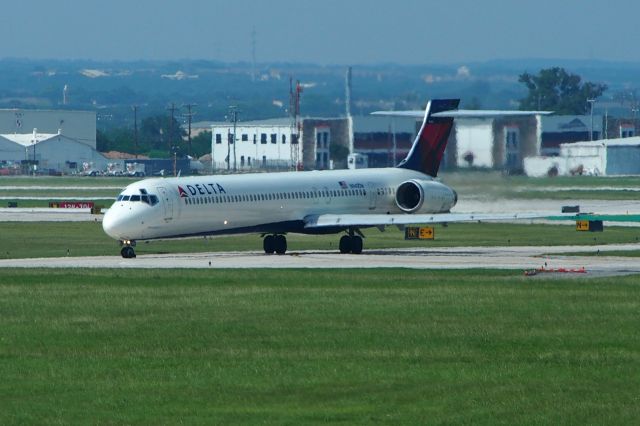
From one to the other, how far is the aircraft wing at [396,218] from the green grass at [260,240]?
9.98 ft

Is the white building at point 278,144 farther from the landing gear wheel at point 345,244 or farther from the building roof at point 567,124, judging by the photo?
the landing gear wheel at point 345,244

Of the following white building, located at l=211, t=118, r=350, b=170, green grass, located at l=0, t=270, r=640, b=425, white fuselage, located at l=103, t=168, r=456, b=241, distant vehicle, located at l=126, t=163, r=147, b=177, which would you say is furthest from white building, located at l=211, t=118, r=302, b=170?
green grass, located at l=0, t=270, r=640, b=425

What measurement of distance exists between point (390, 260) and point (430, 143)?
36.9 ft

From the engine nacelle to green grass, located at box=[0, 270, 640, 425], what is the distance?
15.6 meters

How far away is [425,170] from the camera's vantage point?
64375 mm

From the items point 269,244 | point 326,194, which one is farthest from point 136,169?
point 269,244

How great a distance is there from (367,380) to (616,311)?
1153cm

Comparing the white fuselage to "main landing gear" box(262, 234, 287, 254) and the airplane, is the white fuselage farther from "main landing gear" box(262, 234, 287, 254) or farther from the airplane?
"main landing gear" box(262, 234, 287, 254)

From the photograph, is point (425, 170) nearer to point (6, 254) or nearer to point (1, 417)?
point (6, 254)

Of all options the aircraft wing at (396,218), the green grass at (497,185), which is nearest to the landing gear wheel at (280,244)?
the aircraft wing at (396,218)

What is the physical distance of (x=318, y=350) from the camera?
3048 centimetres

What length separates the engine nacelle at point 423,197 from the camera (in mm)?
61094

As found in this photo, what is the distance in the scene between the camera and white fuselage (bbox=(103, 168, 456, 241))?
53781 mm

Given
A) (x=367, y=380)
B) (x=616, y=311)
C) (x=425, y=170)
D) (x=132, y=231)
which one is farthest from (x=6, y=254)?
(x=367, y=380)
